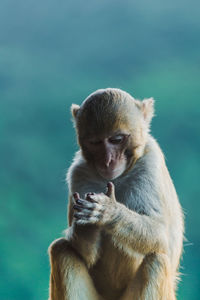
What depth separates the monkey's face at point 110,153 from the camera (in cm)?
260

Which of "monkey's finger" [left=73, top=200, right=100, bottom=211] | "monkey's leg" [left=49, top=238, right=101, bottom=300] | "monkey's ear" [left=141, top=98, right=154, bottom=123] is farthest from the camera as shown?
"monkey's ear" [left=141, top=98, right=154, bottom=123]

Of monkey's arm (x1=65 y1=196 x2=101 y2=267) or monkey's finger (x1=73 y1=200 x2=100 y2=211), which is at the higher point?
monkey's finger (x1=73 y1=200 x2=100 y2=211)

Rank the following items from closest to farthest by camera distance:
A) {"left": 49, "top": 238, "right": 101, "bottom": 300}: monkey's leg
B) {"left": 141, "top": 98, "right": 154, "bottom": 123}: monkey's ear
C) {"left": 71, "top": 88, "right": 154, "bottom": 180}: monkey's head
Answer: {"left": 71, "top": 88, "right": 154, "bottom": 180}: monkey's head → {"left": 49, "top": 238, "right": 101, "bottom": 300}: monkey's leg → {"left": 141, "top": 98, "right": 154, "bottom": 123}: monkey's ear

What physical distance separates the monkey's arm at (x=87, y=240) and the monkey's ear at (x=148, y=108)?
765 mm

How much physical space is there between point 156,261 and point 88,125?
2.76 feet

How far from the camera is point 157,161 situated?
2867 mm

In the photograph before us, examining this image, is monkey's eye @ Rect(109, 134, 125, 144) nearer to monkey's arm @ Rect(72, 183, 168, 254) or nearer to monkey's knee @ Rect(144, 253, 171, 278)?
monkey's arm @ Rect(72, 183, 168, 254)

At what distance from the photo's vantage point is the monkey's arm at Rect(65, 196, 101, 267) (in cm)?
266

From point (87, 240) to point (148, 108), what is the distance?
903 millimetres

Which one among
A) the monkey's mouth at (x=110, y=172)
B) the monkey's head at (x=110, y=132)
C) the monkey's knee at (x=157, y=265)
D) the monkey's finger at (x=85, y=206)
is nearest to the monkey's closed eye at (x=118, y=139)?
the monkey's head at (x=110, y=132)

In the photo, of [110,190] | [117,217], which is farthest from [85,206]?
[117,217]

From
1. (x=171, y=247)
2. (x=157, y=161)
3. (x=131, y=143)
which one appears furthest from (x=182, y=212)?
(x=131, y=143)

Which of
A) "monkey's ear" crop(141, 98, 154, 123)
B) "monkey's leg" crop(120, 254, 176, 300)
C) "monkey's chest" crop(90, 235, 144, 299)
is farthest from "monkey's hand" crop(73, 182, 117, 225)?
"monkey's ear" crop(141, 98, 154, 123)

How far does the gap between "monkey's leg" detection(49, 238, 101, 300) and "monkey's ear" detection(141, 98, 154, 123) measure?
0.89 m
